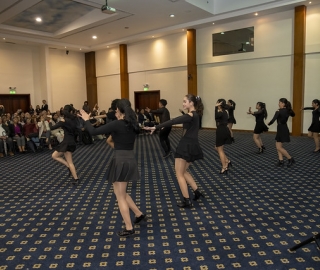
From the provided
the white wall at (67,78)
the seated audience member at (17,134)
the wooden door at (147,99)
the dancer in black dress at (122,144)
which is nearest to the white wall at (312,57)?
the wooden door at (147,99)

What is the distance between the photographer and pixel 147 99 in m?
18.4

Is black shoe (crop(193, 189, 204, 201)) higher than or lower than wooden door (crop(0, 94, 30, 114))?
lower

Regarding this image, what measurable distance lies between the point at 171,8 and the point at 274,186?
31.0ft

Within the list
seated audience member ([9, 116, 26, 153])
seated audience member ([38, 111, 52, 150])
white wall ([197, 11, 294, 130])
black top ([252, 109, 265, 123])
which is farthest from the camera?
white wall ([197, 11, 294, 130])

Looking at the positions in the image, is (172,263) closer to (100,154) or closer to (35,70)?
(100,154)

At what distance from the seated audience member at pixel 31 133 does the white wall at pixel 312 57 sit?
1104cm

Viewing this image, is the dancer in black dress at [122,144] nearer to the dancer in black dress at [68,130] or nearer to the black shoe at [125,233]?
the black shoe at [125,233]

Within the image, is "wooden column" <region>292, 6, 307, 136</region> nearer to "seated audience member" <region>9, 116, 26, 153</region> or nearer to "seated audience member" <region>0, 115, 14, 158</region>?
"seated audience member" <region>9, 116, 26, 153</region>

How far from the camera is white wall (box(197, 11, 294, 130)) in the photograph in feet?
42.2

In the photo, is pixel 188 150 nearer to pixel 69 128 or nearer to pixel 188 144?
pixel 188 144

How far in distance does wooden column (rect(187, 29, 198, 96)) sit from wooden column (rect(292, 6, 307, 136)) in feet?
16.5

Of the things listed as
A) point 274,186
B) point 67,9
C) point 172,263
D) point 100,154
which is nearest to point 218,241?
point 172,263

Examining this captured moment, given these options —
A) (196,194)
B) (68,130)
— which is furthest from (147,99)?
(196,194)

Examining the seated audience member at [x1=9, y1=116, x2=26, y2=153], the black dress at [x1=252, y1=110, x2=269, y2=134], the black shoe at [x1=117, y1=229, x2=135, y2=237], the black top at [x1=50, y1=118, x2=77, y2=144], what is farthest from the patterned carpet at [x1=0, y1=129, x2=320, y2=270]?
the seated audience member at [x1=9, y1=116, x2=26, y2=153]
